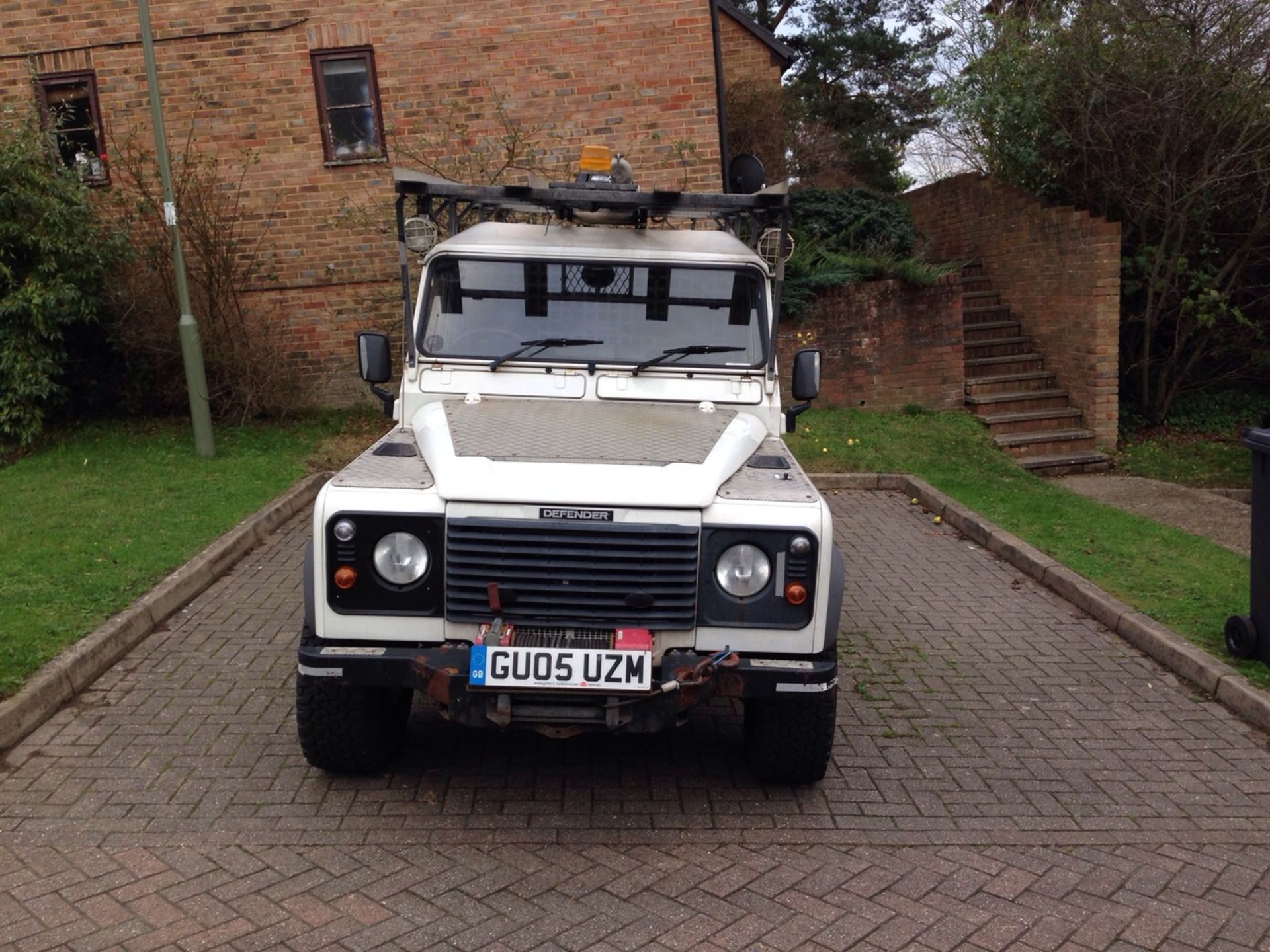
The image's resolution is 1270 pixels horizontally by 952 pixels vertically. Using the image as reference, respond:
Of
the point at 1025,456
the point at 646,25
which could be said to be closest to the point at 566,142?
the point at 646,25

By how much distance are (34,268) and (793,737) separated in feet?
30.5

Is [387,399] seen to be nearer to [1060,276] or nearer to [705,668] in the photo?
[705,668]

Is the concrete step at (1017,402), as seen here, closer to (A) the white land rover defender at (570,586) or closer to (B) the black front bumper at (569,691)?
(A) the white land rover defender at (570,586)

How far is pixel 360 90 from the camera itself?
11.9m

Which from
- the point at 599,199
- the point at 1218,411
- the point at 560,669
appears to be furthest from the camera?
the point at 1218,411

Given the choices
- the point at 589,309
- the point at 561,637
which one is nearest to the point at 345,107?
the point at 589,309

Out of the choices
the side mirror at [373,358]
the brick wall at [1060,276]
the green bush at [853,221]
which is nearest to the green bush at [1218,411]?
the brick wall at [1060,276]

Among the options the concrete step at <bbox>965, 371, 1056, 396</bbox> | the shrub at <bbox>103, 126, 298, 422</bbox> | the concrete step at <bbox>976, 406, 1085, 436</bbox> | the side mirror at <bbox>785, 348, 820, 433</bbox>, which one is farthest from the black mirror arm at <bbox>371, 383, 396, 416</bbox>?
the concrete step at <bbox>965, 371, 1056, 396</bbox>

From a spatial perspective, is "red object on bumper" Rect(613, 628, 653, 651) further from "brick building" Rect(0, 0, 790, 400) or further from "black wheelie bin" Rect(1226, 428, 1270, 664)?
"brick building" Rect(0, 0, 790, 400)

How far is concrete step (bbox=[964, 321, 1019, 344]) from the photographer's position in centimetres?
1348

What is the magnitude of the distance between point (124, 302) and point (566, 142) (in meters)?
4.96

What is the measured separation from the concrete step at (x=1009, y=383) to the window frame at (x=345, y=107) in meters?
7.23

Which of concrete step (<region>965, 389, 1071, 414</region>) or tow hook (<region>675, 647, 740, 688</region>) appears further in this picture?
concrete step (<region>965, 389, 1071, 414</region>)

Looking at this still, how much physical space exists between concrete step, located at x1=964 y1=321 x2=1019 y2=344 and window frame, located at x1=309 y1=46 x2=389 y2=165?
24.2 feet
